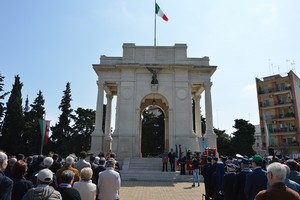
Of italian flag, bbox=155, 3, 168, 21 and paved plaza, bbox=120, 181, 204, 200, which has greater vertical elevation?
italian flag, bbox=155, 3, 168, 21

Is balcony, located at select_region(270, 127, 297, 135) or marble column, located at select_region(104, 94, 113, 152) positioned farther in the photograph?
balcony, located at select_region(270, 127, 297, 135)

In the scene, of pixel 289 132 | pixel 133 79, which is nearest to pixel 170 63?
pixel 133 79

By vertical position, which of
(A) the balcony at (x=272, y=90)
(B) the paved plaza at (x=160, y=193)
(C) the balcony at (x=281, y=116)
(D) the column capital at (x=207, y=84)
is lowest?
(B) the paved plaza at (x=160, y=193)

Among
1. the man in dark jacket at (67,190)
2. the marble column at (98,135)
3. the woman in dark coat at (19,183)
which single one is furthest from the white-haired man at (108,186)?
the marble column at (98,135)

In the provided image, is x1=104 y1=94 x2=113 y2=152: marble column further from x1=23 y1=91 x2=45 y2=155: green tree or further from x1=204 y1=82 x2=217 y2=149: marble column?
x1=23 y1=91 x2=45 y2=155: green tree

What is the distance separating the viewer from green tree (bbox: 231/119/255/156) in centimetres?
4338

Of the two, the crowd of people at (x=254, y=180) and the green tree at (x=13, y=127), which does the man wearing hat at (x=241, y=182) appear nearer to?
the crowd of people at (x=254, y=180)

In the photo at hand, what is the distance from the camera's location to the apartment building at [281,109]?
48.1 meters

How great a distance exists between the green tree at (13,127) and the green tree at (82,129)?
923cm

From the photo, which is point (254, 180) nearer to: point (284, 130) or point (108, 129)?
point (108, 129)

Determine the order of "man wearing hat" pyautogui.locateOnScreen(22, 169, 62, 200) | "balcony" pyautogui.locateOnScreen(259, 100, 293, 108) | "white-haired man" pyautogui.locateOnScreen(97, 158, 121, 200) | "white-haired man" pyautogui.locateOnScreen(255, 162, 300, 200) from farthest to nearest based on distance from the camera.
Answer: "balcony" pyautogui.locateOnScreen(259, 100, 293, 108) < "white-haired man" pyautogui.locateOnScreen(97, 158, 121, 200) < "man wearing hat" pyautogui.locateOnScreen(22, 169, 62, 200) < "white-haired man" pyautogui.locateOnScreen(255, 162, 300, 200)

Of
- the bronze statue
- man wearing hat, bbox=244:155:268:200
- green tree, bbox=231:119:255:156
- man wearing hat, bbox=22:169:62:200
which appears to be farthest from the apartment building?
man wearing hat, bbox=22:169:62:200

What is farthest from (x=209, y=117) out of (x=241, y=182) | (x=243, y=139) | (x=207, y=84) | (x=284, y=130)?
(x=284, y=130)

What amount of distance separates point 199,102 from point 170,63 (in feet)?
25.4
